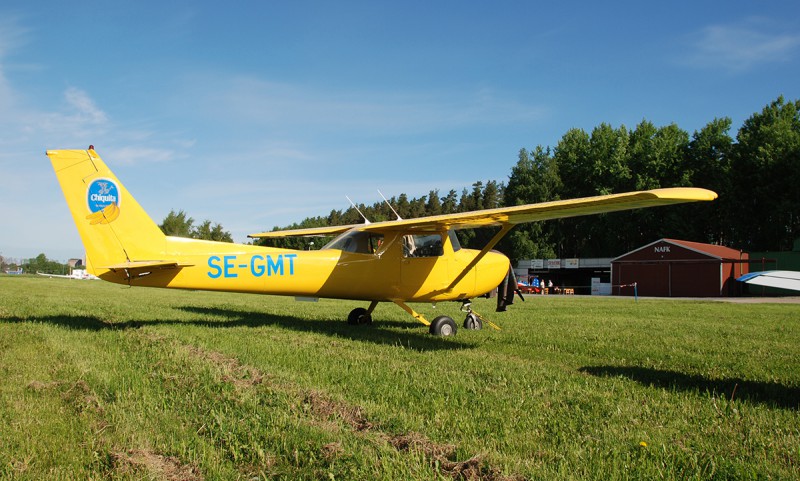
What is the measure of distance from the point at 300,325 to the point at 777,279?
9006 millimetres

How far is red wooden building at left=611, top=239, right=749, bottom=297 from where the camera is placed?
43.7 m

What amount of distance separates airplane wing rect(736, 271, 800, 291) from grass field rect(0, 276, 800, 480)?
1.16 metres

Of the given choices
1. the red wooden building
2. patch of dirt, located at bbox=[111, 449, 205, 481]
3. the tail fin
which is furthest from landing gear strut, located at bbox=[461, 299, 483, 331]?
the red wooden building

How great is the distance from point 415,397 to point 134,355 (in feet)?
13.5

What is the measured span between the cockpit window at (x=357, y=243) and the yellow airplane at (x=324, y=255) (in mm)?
22

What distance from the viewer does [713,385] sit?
6434mm

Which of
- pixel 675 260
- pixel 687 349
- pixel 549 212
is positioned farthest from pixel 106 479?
pixel 675 260

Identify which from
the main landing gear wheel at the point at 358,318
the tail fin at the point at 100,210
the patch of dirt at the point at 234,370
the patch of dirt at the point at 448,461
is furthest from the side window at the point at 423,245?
the patch of dirt at the point at 448,461

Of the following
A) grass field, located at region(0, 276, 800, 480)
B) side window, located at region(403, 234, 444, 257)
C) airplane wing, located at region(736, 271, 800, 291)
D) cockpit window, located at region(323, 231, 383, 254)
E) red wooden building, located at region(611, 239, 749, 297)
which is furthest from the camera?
red wooden building, located at region(611, 239, 749, 297)

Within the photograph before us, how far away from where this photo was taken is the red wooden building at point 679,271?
143ft

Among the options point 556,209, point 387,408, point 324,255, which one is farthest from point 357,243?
point 387,408

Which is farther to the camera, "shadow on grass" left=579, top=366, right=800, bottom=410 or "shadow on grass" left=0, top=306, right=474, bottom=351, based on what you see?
"shadow on grass" left=0, top=306, right=474, bottom=351

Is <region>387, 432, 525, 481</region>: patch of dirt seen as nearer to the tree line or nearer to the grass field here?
the grass field

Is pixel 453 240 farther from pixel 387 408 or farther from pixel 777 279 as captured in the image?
pixel 387 408
